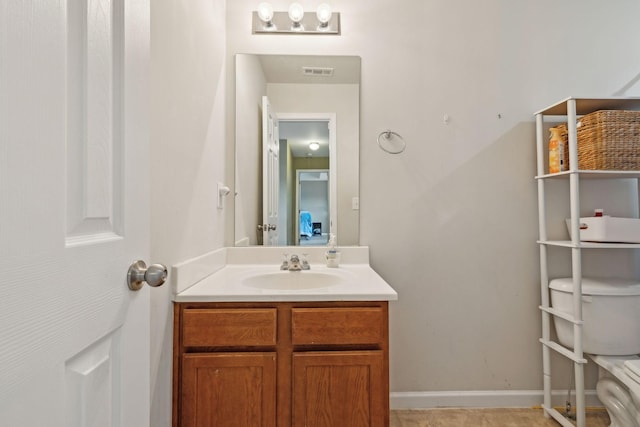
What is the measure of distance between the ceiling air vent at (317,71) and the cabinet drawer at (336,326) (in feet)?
4.26

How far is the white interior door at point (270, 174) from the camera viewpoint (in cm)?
187

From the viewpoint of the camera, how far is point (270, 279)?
1615mm

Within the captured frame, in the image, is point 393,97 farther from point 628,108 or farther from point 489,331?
point 489,331

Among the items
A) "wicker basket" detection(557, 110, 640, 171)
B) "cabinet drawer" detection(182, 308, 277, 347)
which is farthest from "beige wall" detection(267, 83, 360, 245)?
"wicker basket" detection(557, 110, 640, 171)

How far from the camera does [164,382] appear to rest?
1146mm

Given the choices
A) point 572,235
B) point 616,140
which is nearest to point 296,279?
point 572,235

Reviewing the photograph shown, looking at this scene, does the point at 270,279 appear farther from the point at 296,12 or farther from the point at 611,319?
the point at 611,319

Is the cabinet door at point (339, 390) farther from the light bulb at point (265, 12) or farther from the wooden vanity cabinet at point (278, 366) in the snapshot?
the light bulb at point (265, 12)

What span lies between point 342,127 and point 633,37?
178cm

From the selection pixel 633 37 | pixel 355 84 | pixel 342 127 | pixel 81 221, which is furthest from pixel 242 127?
pixel 633 37

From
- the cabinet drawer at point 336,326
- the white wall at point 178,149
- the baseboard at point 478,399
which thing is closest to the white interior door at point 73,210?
the white wall at point 178,149

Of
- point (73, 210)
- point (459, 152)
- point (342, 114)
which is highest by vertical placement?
point (342, 114)

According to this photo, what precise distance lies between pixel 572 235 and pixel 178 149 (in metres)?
1.81

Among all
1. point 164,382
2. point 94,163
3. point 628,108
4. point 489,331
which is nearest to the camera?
point 94,163
